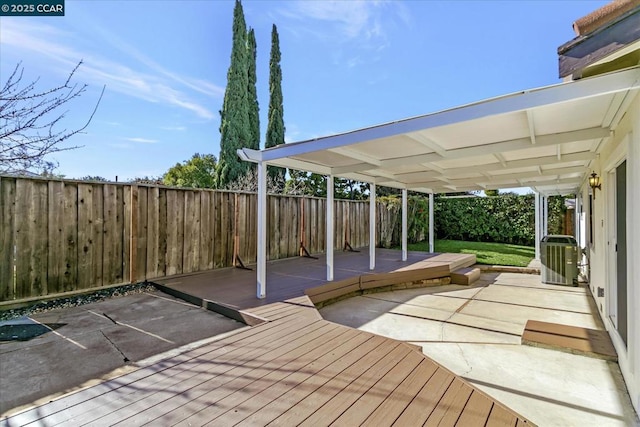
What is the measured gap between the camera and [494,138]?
3621 mm

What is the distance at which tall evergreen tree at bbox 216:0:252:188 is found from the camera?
14062mm

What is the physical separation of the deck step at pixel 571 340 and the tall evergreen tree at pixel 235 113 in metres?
12.6

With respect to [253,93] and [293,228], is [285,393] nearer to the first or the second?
[293,228]

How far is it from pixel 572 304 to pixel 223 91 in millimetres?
15603

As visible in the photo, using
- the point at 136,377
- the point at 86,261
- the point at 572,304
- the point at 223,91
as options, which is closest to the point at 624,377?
the point at 572,304

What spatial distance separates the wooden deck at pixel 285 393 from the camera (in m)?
1.80

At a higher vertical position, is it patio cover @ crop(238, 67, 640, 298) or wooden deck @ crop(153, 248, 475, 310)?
patio cover @ crop(238, 67, 640, 298)

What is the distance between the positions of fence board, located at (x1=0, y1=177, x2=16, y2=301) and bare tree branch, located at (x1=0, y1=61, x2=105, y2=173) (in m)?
1.14

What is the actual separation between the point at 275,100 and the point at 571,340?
17.0 meters

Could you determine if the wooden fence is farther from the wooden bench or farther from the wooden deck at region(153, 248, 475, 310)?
the wooden bench

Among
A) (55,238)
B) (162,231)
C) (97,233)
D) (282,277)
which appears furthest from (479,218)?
(55,238)

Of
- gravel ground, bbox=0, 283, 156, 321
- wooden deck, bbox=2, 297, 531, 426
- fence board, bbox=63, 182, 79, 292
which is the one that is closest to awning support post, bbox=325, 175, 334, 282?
wooden deck, bbox=2, 297, 531, 426

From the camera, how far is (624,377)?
276 centimetres

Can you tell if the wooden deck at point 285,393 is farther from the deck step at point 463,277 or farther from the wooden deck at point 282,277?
the deck step at point 463,277
